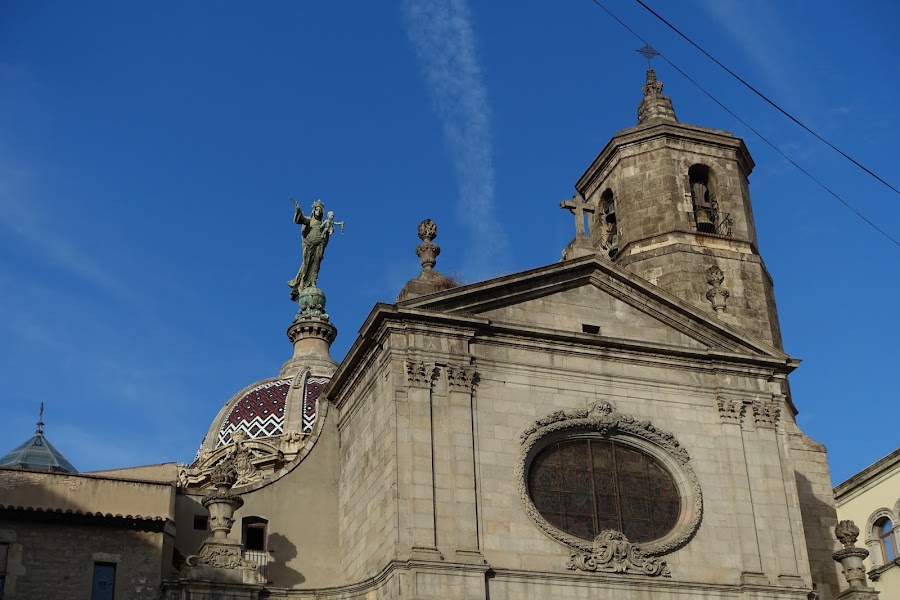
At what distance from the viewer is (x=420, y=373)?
25.1m

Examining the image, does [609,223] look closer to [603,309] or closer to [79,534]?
[603,309]

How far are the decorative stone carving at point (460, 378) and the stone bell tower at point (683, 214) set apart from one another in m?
7.99

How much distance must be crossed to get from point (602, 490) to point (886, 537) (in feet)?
45.6

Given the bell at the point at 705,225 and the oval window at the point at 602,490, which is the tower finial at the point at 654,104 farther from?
the oval window at the point at 602,490

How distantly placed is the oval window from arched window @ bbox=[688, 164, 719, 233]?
9.59 meters

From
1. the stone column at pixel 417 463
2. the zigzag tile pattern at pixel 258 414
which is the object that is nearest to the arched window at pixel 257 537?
the stone column at pixel 417 463

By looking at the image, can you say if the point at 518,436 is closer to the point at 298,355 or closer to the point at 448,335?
the point at 448,335

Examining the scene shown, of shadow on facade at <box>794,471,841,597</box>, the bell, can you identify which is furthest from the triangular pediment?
the bell

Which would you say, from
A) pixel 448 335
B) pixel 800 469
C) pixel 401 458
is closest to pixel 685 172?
pixel 800 469

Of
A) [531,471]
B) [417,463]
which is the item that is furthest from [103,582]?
[531,471]

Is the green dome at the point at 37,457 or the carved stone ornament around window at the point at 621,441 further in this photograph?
the green dome at the point at 37,457

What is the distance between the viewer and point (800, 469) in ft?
101

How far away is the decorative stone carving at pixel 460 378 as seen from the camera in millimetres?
25312

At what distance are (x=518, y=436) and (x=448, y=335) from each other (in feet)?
7.90
